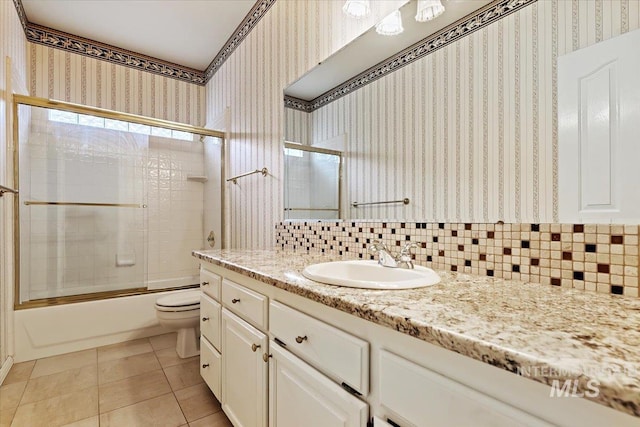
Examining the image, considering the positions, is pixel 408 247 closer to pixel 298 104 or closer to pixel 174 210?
pixel 298 104

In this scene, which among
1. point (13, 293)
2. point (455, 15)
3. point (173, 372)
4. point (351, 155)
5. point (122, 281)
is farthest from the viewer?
point (122, 281)

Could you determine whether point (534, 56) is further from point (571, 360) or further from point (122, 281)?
point (122, 281)

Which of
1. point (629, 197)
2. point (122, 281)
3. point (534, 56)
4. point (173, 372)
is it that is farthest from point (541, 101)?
point (122, 281)

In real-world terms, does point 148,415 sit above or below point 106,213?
below

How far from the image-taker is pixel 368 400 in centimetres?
67

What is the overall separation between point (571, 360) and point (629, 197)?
0.57 m

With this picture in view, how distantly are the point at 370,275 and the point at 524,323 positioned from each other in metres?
0.65

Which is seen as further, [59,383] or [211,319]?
[59,383]

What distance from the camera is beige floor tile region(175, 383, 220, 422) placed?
1.56 meters

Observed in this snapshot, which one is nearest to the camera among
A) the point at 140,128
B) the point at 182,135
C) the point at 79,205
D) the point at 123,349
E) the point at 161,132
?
the point at 123,349

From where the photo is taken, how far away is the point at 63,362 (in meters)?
2.11

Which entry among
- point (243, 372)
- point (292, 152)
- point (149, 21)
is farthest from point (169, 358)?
point (149, 21)

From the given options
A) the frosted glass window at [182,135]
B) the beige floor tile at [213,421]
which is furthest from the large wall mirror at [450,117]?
the frosted glass window at [182,135]

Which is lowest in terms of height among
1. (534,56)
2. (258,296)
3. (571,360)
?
(258,296)
